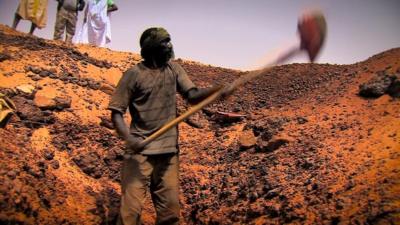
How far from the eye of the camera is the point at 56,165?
14.8 ft

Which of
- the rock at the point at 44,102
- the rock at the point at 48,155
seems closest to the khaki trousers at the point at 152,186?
the rock at the point at 48,155

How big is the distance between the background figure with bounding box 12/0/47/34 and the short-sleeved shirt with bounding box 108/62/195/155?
718 centimetres

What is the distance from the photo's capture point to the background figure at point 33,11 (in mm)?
9117

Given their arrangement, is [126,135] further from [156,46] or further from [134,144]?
[156,46]

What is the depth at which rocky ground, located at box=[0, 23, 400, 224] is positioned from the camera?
11.5ft

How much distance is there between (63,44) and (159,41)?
617cm

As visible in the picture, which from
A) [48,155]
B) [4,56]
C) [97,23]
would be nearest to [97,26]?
[97,23]

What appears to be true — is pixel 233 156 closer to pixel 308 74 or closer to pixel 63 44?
pixel 308 74

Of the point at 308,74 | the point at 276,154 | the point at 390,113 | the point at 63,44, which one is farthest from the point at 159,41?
the point at 63,44

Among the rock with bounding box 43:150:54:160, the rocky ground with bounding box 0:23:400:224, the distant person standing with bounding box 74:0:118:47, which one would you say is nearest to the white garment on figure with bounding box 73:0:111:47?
the distant person standing with bounding box 74:0:118:47

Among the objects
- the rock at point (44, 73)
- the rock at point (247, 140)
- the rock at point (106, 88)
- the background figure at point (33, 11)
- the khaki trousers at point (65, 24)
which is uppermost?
the background figure at point (33, 11)

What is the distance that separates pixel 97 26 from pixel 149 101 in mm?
7250

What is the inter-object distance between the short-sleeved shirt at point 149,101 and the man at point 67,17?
6689 millimetres

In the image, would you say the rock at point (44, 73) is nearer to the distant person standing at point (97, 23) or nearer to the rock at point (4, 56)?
the rock at point (4, 56)
